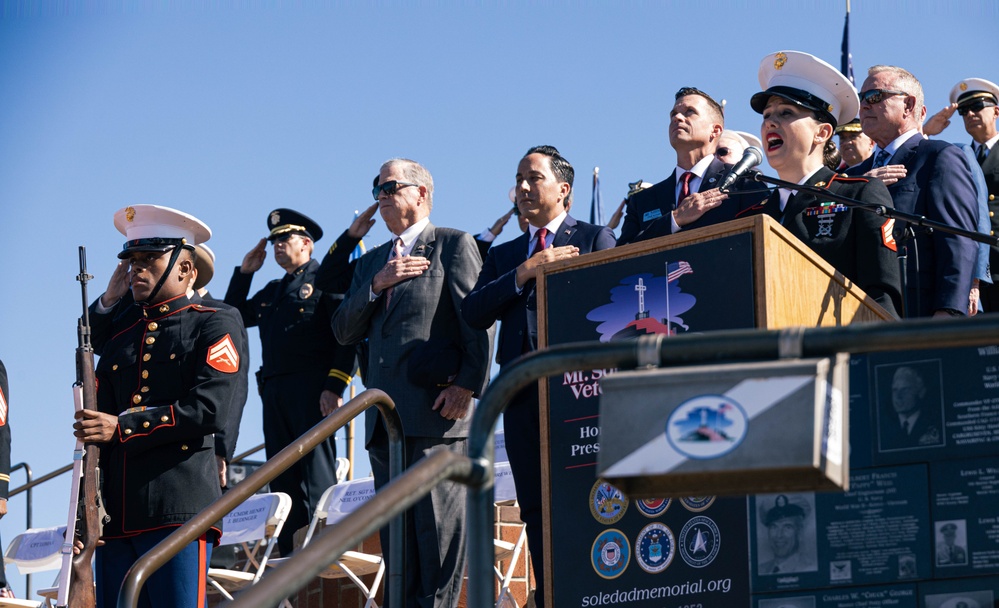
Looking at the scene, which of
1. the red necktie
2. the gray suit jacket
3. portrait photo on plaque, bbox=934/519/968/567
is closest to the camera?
portrait photo on plaque, bbox=934/519/968/567

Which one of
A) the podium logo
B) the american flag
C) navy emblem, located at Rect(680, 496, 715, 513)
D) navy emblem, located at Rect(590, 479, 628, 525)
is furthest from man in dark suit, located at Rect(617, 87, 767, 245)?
the podium logo

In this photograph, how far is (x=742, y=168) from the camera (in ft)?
18.0

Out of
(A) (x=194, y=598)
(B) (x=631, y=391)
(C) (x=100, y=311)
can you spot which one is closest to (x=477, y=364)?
(A) (x=194, y=598)

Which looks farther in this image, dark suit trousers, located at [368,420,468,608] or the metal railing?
dark suit trousers, located at [368,420,468,608]

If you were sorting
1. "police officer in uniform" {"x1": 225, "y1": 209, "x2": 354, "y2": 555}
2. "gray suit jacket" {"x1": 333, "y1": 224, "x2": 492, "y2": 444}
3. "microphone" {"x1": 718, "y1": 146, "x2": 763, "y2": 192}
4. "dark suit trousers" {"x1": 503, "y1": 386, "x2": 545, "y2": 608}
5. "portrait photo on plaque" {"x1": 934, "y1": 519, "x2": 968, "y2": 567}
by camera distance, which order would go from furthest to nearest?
"police officer in uniform" {"x1": 225, "y1": 209, "x2": 354, "y2": 555}, "gray suit jacket" {"x1": 333, "y1": 224, "x2": 492, "y2": 444}, "dark suit trousers" {"x1": 503, "y1": 386, "x2": 545, "y2": 608}, "microphone" {"x1": 718, "y1": 146, "x2": 763, "y2": 192}, "portrait photo on plaque" {"x1": 934, "y1": 519, "x2": 968, "y2": 567}

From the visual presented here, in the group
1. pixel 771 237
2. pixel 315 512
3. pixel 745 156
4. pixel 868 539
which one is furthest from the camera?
pixel 315 512

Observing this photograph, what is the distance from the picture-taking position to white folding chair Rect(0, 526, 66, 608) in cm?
1027

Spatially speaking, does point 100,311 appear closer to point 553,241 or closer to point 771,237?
point 553,241

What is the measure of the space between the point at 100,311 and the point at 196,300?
1529 mm

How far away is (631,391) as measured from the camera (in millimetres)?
2914

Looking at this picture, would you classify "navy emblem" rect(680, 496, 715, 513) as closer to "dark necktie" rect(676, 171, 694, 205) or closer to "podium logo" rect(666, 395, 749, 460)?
"podium logo" rect(666, 395, 749, 460)

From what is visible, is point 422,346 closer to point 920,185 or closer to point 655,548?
point 920,185

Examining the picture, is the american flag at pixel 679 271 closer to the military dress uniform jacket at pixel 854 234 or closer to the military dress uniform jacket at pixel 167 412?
the military dress uniform jacket at pixel 854 234

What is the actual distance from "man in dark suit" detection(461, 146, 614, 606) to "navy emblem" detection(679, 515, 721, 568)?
34.8 inches
